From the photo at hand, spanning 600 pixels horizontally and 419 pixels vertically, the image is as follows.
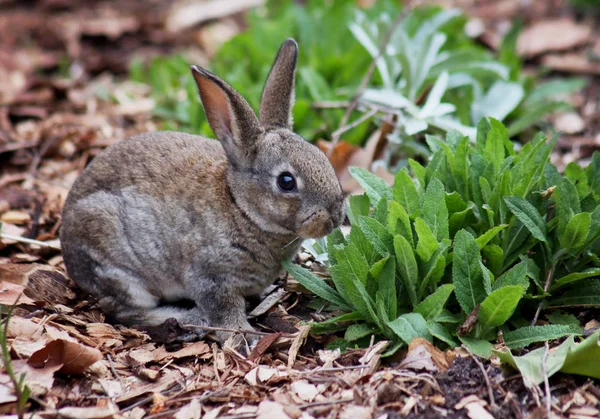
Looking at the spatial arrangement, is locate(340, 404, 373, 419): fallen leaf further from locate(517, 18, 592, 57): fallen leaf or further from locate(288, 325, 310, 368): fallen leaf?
locate(517, 18, 592, 57): fallen leaf

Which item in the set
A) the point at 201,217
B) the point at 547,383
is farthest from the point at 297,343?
the point at 547,383

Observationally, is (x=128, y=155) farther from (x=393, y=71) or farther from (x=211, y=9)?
(x=211, y=9)

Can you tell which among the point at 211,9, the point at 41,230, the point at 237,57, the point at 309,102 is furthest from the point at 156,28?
the point at 41,230

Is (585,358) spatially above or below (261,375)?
above

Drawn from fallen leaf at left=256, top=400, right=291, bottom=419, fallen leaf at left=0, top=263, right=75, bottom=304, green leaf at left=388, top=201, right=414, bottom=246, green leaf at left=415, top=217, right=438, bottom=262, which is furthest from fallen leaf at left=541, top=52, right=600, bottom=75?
fallen leaf at left=256, top=400, right=291, bottom=419

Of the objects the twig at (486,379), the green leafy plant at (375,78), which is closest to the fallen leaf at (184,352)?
the twig at (486,379)

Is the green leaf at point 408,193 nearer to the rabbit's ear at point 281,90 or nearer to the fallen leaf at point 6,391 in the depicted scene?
the rabbit's ear at point 281,90

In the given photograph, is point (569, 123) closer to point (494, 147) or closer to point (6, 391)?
point (494, 147)
